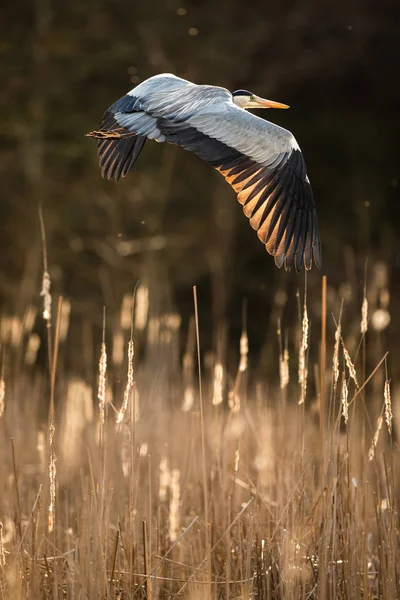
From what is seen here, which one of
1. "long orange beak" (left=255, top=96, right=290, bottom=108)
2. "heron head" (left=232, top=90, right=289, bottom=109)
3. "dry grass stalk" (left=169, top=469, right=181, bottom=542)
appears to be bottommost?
"dry grass stalk" (left=169, top=469, right=181, bottom=542)

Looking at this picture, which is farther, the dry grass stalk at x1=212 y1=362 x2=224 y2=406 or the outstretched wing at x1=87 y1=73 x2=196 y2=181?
the outstretched wing at x1=87 y1=73 x2=196 y2=181

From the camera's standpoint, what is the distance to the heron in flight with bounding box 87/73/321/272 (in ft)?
8.96

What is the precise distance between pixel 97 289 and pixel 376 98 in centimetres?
514

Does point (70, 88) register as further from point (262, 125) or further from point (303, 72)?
point (262, 125)

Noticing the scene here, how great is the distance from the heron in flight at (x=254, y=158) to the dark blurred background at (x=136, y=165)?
447cm

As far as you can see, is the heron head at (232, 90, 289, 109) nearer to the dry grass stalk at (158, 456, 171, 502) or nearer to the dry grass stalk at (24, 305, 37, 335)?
the dry grass stalk at (24, 305, 37, 335)

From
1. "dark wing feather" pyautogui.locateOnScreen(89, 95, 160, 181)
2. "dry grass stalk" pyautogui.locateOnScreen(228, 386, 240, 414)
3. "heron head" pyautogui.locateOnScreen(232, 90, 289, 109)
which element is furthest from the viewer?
"heron head" pyautogui.locateOnScreen(232, 90, 289, 109)

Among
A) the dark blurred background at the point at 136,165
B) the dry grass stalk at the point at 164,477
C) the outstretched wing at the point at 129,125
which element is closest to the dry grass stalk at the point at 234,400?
the dry grass stalk at the point at 164,477

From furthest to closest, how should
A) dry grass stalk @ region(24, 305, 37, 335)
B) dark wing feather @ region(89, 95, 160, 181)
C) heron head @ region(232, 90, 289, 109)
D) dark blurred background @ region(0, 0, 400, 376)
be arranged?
1. dark blurred background @ region(0, 0, 400, 376)
2. heron head @ region(232, 90, 289, 109)
3. dry grass stalk @ region(24, 305, 37, 335)
4. dark wing feather @ region(89, 95, 160, 181)

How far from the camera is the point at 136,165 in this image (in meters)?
8.98

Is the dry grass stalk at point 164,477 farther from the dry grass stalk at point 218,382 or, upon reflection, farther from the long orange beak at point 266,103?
the long orange beak at point 266,103

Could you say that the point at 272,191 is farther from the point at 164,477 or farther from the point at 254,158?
the point at 164,477

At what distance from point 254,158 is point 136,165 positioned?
6.25m

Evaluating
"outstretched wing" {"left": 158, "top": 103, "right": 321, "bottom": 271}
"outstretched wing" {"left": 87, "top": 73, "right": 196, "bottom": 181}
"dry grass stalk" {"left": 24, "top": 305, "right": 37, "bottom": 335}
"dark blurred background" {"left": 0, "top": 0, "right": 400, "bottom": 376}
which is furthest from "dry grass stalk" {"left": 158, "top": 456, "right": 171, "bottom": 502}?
"dark blurred background" {"left": 0, "top": 0, "right": 400, "bottom": 376}
